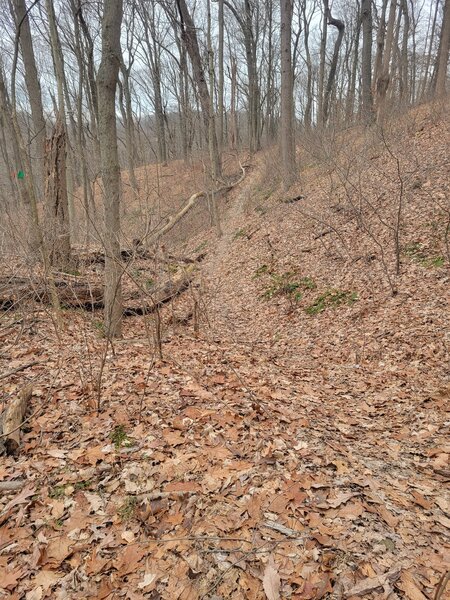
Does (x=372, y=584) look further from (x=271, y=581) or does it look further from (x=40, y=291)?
(x=40, y=291)

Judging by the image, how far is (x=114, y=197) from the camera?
5078mm

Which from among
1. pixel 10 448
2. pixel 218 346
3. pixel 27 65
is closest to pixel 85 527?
pixel 10 448

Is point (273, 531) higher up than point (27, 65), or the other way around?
point (27, 65)

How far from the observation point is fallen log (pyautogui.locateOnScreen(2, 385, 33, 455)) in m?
2.89

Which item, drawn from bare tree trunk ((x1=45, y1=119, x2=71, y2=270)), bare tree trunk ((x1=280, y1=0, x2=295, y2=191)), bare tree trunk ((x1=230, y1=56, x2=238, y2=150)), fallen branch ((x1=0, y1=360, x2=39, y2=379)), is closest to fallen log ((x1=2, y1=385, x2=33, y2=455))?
fallen branch ((x1=0, y1=360, x2=39, y2=379))

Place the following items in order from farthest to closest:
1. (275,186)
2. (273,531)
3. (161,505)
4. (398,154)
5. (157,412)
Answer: (275,186)
(398,154)
(157,412)
(161,505)
(273,531)

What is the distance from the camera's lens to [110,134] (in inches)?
194

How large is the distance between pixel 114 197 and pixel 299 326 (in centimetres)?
370

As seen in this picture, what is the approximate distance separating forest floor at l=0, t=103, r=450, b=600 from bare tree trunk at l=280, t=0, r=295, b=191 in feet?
20.9

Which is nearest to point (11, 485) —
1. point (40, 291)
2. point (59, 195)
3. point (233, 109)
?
point (40, 291)

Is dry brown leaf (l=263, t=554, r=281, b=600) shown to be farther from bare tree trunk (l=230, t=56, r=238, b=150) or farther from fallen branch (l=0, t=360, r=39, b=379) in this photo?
bare tree trunk (l=230, t=56, r=238, b=150)

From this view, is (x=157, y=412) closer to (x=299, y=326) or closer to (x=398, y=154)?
(x=299, y=326)

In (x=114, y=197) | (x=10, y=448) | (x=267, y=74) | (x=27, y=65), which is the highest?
(x=267, y=74)

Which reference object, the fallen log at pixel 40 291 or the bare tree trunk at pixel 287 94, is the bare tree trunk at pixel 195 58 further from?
the fallen log at pixel 40 291
